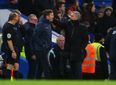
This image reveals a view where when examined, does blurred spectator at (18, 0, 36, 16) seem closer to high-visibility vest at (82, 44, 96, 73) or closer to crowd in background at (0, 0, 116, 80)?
crowd in background at (0, 0, 116, 80)

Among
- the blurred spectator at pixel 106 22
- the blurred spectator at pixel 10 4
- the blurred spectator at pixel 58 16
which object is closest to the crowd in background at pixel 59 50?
the blurred spectator at pixel 58 16

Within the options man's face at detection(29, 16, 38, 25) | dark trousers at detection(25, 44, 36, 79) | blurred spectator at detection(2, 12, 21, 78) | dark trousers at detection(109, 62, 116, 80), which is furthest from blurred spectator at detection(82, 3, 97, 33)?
dark trousers at detection(109, 62, 116, 80)

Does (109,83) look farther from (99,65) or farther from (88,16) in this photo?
(88,16)

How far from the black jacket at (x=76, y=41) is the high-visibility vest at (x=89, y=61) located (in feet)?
0.56

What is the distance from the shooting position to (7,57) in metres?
11.0

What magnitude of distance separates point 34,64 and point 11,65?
1250mm

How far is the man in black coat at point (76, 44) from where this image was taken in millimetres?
11086

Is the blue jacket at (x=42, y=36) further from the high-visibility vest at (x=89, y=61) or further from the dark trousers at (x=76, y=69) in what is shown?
the high-visibility vest at (x=89, y=61)

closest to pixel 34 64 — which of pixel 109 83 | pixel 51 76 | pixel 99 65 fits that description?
pixel 51 76

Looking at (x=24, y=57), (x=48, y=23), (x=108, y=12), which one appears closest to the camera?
(x=48, y=23)

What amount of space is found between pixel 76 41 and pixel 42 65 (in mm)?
961

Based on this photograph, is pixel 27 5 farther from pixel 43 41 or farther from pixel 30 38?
pixel 43 41

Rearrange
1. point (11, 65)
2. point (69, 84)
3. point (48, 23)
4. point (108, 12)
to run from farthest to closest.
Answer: point (108, 12), point (48, 23), point (11, 65), point (69, 84)

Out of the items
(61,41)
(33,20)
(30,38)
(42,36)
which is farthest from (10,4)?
(61,41)
